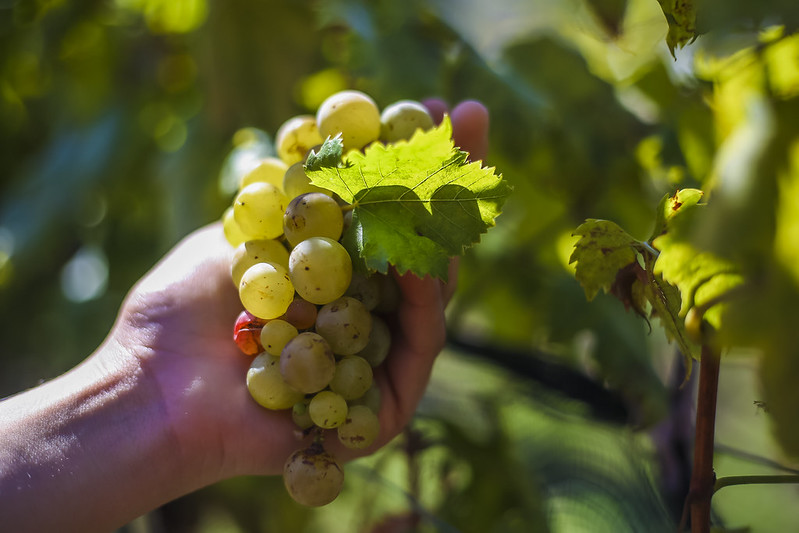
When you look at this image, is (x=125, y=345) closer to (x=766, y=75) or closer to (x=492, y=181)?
(x=492, y=181)

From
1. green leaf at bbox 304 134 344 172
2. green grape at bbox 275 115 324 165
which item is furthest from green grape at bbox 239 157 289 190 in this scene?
green leaf at bbox 304 134 344 172

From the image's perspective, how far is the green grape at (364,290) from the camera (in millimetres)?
472

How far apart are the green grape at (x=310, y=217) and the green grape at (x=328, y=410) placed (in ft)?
0.38

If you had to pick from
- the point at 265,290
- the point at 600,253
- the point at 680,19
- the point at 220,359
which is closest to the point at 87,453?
the point at 220,359

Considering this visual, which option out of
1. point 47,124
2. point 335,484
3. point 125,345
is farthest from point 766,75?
point 47,124

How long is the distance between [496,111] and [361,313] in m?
0.44

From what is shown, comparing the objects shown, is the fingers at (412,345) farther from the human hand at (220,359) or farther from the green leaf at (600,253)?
the green leaf at (600,253)

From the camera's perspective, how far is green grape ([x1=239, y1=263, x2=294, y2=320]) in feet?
1.46

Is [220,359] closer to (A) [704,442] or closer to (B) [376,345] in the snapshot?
(B) [376,345]

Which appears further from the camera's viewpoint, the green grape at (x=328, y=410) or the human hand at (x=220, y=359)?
the human hand at (x=220, y=359)

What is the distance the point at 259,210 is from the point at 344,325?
0.12 m

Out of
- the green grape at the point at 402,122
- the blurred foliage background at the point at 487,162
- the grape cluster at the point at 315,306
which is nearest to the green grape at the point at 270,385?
the grape cluster at the point at 315,306

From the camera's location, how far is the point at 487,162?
820 millimetres

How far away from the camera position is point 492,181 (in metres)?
0.42
